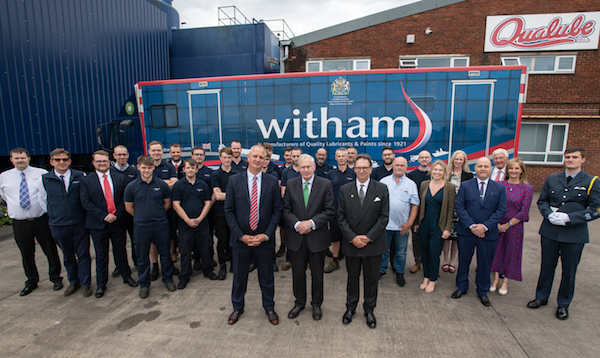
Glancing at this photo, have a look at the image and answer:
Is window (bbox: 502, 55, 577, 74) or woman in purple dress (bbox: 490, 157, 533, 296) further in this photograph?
window (bbox: 502, 55, 577, 74)

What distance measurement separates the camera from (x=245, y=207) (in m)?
3.04

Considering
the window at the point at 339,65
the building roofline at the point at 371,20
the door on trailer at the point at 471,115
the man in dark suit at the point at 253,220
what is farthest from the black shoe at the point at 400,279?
the building roofline at the point at 371,20

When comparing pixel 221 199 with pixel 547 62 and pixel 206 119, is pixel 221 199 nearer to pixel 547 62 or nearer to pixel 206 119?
pixel 206 119

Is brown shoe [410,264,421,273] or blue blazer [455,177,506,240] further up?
blue blazer [455,177,506,240]

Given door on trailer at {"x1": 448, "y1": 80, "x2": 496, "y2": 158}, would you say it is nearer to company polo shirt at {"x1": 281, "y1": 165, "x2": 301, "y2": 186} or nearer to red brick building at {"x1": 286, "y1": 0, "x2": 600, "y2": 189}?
company polo shirt at {"x1": 281, "y1": 165, "x2": 301, "y2": 186}

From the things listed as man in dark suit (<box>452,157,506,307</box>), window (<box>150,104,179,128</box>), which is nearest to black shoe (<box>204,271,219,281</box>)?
man in dark suit (<box>452,157,506,307</box>)

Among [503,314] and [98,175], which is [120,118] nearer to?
[98,175]

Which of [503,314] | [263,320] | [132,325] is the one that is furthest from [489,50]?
[132,325]

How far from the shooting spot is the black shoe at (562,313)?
314cm

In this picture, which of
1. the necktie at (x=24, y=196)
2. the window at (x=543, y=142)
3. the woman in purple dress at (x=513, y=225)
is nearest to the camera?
the woman in purple dress at (x=513, y=225)

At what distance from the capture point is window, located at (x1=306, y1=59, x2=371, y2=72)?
11.0 m

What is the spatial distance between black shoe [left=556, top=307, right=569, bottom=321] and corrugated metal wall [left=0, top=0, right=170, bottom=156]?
1119cm

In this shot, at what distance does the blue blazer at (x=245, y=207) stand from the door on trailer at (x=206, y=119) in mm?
4021

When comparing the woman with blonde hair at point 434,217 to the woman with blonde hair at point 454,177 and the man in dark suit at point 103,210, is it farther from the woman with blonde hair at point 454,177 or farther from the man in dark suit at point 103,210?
the man in dark suit at point 103,210
